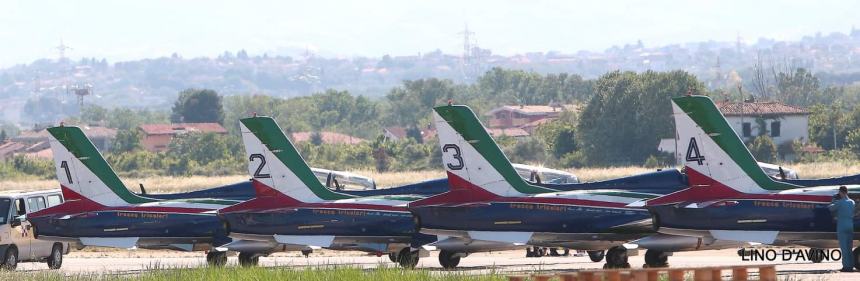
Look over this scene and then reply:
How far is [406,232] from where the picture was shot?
3394 centimetres

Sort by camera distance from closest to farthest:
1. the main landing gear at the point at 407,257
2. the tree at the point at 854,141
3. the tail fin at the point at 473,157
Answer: the tail fin at the point at 473,157, the main landing gear at the point at 407,257, the tree at the point at 854,141

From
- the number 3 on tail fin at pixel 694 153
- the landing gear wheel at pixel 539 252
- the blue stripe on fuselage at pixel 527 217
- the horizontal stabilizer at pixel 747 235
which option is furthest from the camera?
the landing gear wheel at pixel 539 252

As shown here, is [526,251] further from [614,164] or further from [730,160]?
[614,164]

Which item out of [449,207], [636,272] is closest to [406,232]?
[449,207]

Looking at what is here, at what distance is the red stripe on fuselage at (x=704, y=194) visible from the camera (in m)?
29.3

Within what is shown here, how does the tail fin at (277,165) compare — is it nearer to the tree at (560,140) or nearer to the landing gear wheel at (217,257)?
the landing gear wheel at (217,257)

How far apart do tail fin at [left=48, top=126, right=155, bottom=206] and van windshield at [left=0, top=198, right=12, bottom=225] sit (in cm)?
135

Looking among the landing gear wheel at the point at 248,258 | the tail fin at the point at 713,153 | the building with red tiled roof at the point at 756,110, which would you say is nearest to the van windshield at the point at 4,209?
the landing gear wheel at the point at 248,258

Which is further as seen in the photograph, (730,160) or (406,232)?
(406,232)

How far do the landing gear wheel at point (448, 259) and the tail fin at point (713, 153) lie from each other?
5.80 m

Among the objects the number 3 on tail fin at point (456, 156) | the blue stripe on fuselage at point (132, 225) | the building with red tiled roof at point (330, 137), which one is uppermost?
the number 3 on tail fin at point (456, 156)

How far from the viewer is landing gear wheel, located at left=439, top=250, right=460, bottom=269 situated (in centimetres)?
3388

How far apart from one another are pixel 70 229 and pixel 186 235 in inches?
93.0

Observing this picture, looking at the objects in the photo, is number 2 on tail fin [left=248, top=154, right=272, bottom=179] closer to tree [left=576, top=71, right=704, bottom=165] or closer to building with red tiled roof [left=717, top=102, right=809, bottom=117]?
building with red tiled roof [left=717, top=102, right=809, bottom=117]
